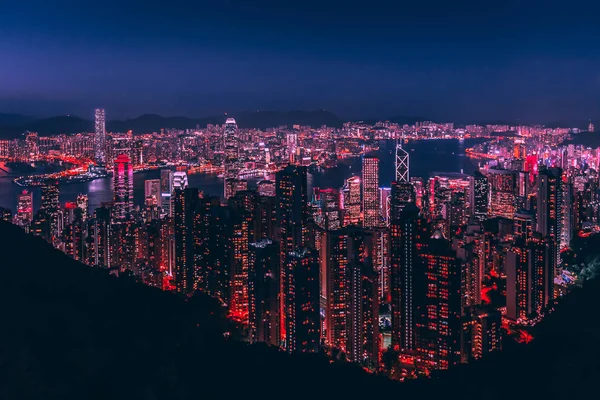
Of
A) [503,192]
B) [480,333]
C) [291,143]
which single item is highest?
[291,143]

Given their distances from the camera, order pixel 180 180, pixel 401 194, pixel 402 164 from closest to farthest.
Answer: pixel 401 194
pixel 180 180
pixel 402 164

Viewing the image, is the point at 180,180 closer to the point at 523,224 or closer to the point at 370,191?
the point at 370,191

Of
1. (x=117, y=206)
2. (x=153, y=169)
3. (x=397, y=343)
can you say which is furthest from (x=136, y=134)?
(x=397, y=343)

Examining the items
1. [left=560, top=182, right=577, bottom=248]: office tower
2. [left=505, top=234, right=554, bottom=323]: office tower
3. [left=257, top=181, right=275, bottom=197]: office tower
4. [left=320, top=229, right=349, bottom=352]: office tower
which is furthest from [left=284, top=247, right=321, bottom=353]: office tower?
[left=560, top=182, right=577, bottom=248]: office tower

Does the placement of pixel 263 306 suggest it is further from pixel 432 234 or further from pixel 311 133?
pixel 311 133

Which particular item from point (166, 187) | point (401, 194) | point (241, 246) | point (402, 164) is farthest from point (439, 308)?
point (402, 164)

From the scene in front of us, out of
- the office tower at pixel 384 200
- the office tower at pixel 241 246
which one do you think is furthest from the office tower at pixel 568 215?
the office tower at pixel 241 246

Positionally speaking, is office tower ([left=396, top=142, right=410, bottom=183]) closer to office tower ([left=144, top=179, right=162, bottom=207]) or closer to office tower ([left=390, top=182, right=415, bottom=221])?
office tower ([left=390, top=182, right=415, bottom=221])
